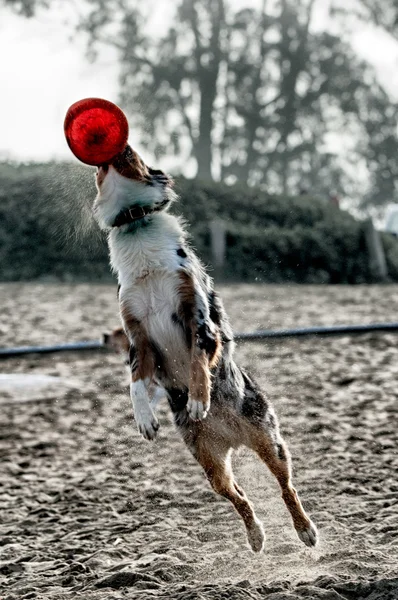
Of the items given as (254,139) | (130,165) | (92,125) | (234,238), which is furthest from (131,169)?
(254,139)

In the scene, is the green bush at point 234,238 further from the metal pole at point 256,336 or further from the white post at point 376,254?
the metal pole at point 256,336

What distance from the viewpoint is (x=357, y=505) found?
18.7ft

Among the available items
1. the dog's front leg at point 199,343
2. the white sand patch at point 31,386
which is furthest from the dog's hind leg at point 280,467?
the white sand patch at point 31,386

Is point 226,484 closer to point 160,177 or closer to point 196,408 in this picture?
point 196,408

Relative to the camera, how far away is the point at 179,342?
468cm

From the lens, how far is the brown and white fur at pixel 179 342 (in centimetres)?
458

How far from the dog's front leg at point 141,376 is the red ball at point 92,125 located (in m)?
0.80

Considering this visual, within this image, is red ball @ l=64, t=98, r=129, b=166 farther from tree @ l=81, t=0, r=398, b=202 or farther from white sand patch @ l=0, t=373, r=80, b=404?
tree @ l=81, t=0, r=398, b=202

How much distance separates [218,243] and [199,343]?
14878 mm

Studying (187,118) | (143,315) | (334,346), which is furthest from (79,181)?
(187,118)

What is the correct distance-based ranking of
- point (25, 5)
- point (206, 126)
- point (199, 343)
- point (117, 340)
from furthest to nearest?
point (206, 126) → point (25, 5) → point (117, 340) → point (199, 343)

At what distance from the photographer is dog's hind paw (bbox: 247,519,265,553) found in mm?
5023

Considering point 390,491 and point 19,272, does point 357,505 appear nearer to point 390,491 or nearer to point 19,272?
point 390,491

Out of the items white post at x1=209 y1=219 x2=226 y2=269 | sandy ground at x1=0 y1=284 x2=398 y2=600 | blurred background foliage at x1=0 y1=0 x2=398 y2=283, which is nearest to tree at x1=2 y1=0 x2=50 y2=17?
blurred background foliage at x1=0 y1=0 x2=398 y2=283
